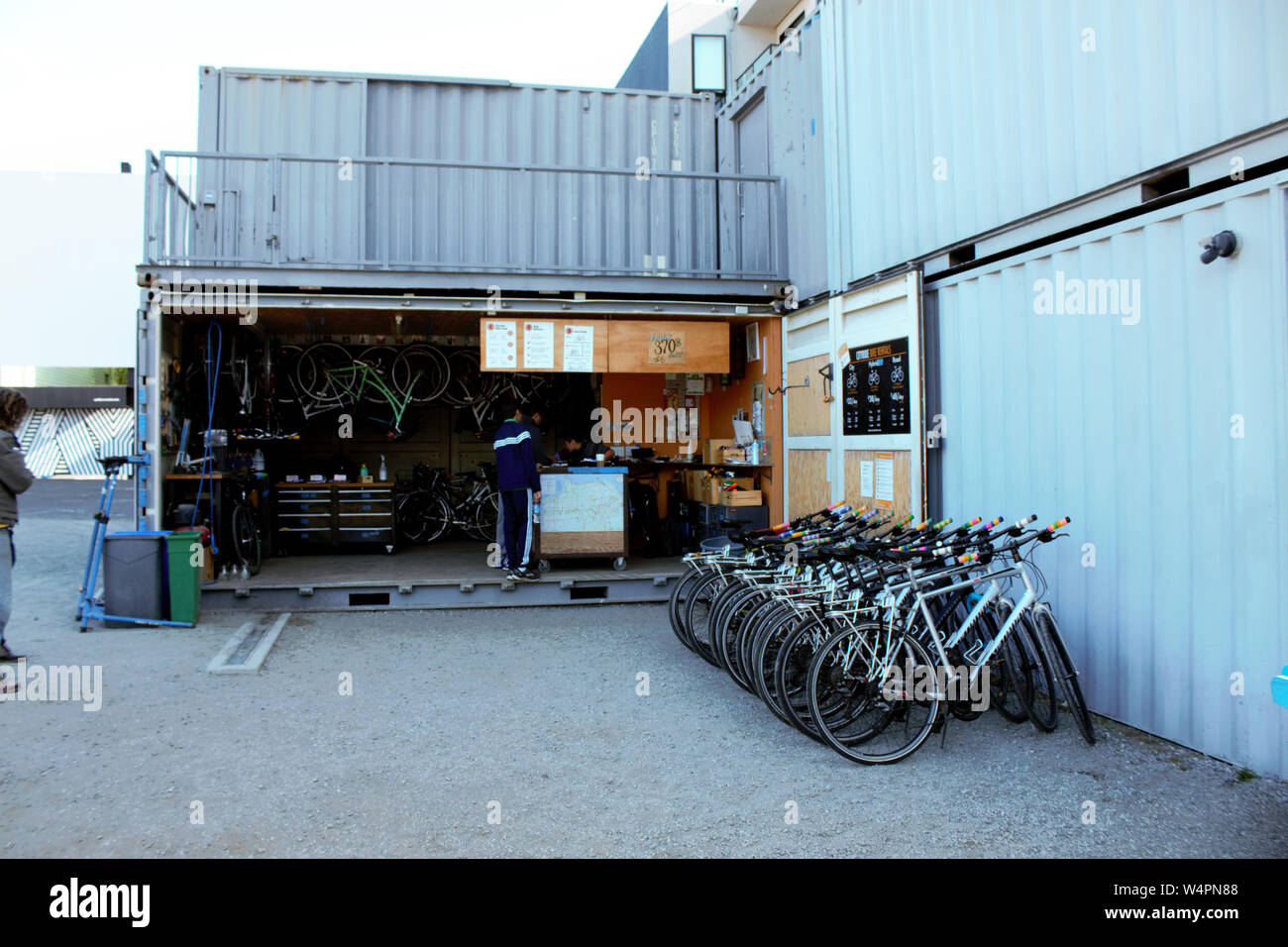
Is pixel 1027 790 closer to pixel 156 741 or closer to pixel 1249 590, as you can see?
pixel 1249 590

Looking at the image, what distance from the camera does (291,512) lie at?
1125cm

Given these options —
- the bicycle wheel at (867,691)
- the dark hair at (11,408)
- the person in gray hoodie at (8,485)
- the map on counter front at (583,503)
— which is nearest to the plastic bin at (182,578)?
the person in gray hoodie at (8,485)

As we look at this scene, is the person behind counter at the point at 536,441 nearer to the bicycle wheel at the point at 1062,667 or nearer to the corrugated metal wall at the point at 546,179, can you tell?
the corrugated metal wall at the point at 546,179

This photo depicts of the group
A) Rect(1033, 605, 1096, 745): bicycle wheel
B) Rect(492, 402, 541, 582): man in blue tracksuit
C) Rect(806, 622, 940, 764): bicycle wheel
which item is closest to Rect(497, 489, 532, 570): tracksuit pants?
Rect(492, 402, 541, 582): man in blue tracksuit

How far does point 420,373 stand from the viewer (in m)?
11.8

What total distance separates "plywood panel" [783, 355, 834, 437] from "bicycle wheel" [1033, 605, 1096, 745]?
12.1 ft

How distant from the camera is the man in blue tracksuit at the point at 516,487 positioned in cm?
888

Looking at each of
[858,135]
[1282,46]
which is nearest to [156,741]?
[1282,46]

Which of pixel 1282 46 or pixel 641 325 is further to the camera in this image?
pixel 641 325

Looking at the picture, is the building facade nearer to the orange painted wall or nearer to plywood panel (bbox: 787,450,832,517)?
plywood panel (bbox: 787,450,832,517)

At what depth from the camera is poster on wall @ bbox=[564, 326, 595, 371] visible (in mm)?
9203

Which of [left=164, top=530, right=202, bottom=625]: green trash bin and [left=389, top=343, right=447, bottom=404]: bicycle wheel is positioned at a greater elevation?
[left=389, top=343, right=447, bottom=404]: bicycle wheel

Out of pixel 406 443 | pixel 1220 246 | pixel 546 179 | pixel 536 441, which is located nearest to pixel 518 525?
pixel 536 441

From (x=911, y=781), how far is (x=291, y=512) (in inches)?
362
